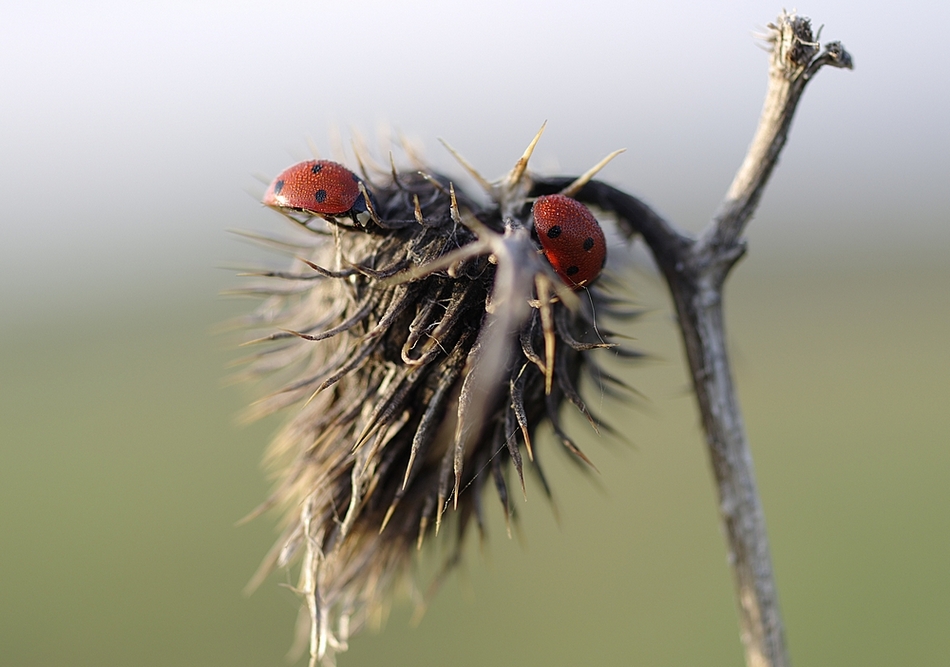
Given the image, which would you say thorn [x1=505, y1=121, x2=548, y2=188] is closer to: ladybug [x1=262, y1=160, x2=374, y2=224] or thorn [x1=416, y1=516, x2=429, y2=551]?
ladybug [x1=262, y1=160, x2=374, y2=224]

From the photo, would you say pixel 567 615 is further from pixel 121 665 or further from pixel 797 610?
pixel 121 665

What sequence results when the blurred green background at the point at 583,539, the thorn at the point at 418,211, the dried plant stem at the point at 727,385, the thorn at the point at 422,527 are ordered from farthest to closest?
the blurred green background at the point at 583,539 → the dried plant stem at the point at 727,385 → the thorn at the point at 422,527 → the thorn at the point at 418,211

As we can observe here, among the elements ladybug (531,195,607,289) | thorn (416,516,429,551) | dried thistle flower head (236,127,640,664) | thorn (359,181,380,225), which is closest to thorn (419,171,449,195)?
dried thistle flower head (236,127,640,664)

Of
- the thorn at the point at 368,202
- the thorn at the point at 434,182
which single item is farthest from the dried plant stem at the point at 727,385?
the thorn at the point at 368,202

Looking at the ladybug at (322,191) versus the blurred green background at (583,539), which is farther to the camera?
the blurred green background at (583,539)

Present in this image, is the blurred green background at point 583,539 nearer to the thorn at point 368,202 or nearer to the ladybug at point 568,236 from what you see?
the ladybug at point 568,236

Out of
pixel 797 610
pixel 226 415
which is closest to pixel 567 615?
pixel 797 610
